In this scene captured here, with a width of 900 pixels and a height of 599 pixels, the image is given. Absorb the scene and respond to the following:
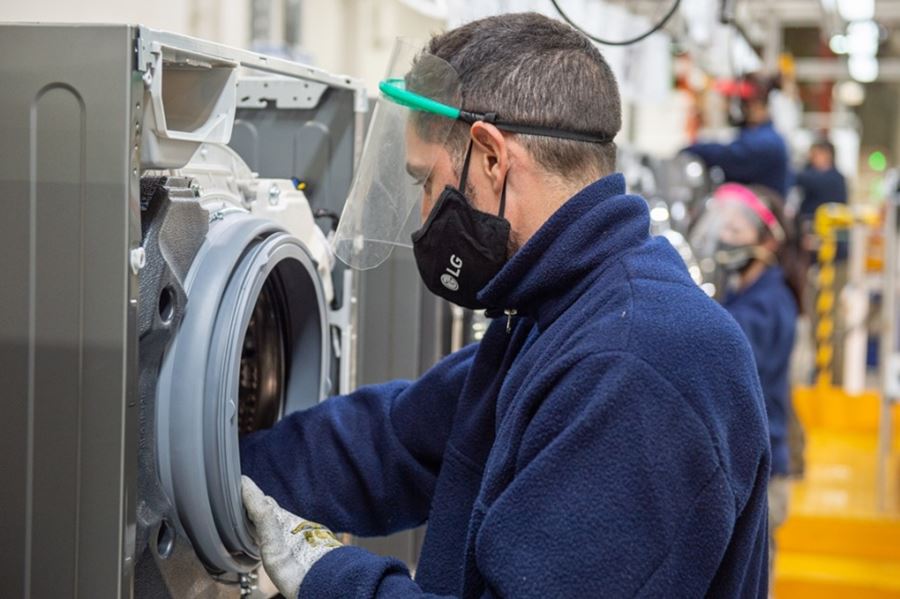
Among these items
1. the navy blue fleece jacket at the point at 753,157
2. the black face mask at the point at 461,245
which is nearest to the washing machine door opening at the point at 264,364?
the black face mask at the point at 461,245

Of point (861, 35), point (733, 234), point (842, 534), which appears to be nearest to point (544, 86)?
point (733, 234)

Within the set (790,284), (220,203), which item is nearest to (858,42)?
(790,284)

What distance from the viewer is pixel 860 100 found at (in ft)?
68.1

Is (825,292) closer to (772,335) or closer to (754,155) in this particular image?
(754,155)

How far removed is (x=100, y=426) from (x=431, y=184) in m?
0.64

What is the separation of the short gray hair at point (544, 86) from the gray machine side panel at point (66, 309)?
0.53m

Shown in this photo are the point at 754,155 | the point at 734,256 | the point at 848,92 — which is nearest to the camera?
the point at 734,256

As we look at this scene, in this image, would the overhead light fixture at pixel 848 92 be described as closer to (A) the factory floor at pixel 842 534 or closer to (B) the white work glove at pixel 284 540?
(A) the factory floor at pixel 842 534

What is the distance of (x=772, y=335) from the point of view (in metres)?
5.05

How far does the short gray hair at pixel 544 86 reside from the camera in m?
1.77

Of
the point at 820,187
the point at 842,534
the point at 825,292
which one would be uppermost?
the point at 820,187

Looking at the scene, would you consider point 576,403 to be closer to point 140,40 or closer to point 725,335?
point 725,335

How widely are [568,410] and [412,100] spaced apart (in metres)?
0.62

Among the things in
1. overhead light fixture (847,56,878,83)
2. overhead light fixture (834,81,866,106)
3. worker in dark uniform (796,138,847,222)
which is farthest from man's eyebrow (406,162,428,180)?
overhead light fixture (834,81,866,106)
